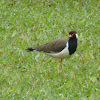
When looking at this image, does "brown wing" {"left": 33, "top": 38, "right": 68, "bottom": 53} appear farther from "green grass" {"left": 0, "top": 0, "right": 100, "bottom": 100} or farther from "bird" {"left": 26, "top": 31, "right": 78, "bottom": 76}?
"green grass" {"left": 0, "top": 0, "right": 100, "bottom": 100}

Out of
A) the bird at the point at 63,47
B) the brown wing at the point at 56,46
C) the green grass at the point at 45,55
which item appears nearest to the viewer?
the green grass at the point at 45,55

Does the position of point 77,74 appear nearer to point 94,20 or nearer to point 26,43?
point 26,43

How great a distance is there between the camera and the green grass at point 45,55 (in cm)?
638

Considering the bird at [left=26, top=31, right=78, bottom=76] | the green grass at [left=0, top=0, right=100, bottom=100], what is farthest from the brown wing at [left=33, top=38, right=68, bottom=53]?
the green grass at [left=0, top=0, right=100, bottom=100]

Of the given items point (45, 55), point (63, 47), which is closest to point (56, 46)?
point (63, 47)

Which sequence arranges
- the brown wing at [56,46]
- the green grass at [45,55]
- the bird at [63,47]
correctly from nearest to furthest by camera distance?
the green grass at [45,55]
the bird at [63,47]
the brown wing at [56,46]

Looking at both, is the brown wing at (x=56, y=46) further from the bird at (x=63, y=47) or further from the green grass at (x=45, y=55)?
the green grass at (x=45, y=55)

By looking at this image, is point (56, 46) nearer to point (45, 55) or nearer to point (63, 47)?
point (63, 47)

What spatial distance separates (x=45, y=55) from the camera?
27.0 feet

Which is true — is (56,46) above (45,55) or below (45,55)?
above

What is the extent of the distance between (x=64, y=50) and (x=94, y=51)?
63.5 inches

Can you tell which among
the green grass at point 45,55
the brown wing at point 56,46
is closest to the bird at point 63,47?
the brown wing at point 56,46

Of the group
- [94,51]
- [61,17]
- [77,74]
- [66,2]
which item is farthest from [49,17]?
[77,74]

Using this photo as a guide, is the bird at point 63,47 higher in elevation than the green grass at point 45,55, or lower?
higher
